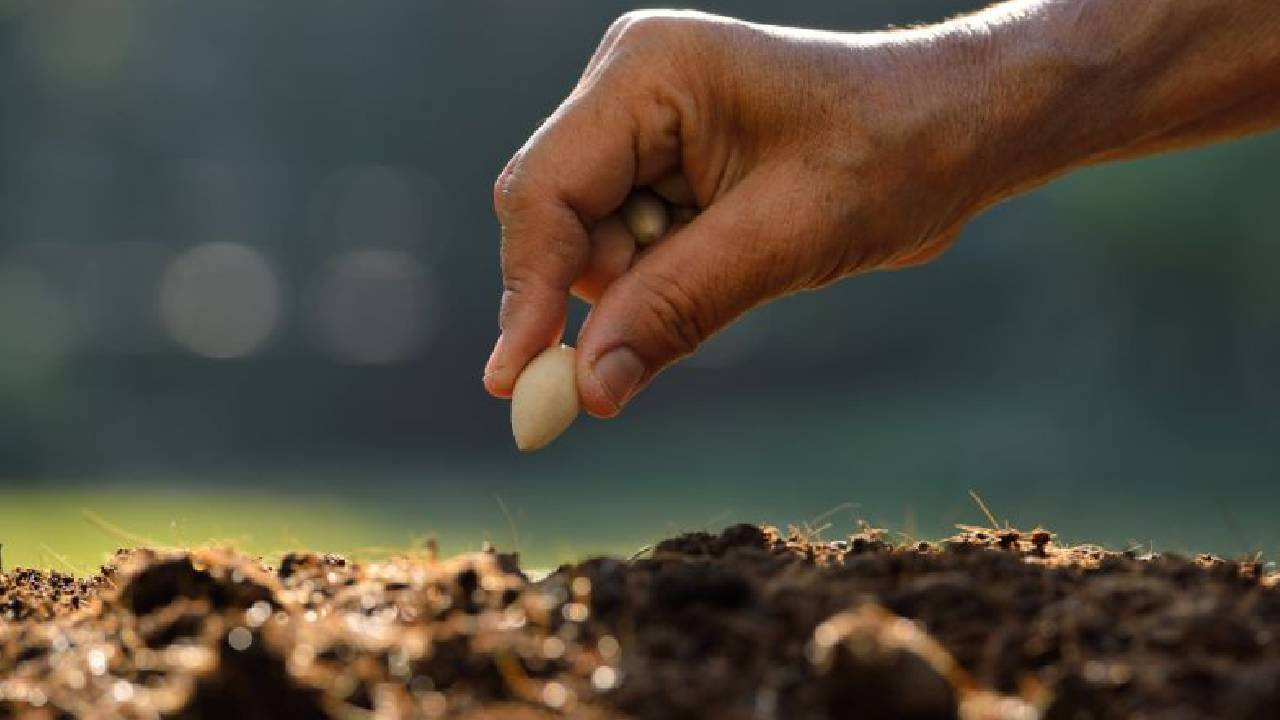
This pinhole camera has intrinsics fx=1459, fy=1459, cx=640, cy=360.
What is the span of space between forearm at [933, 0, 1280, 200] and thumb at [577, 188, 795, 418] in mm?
466

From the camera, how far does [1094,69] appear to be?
2756mm

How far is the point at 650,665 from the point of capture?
1597 millimetres

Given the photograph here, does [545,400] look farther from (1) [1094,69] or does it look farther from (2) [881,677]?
(2) [881,677]

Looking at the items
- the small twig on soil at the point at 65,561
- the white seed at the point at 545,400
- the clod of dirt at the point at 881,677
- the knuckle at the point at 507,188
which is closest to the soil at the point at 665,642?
the clod of dirt at the point at 881,677

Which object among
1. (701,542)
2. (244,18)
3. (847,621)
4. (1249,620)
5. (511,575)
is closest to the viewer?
(847,621)

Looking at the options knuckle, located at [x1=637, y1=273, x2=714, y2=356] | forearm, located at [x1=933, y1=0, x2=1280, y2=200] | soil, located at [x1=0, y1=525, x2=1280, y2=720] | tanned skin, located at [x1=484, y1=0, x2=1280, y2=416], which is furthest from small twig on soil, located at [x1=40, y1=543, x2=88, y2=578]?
forearm, located at [x1=933, y1=0, x2=1280, y2=200]

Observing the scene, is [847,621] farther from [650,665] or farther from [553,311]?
[553,311]

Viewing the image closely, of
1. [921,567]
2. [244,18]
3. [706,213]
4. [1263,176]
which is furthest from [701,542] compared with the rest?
[244,18]

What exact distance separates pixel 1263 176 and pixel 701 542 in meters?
17.0

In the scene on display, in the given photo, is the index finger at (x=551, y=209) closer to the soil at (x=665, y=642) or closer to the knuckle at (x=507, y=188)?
the knuckle at (x=507, y=188)

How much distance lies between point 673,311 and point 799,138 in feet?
1.30

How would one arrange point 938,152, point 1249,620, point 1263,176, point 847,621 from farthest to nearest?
point 1263,176 → point 938,152 → point 1249,620 → point 847,621

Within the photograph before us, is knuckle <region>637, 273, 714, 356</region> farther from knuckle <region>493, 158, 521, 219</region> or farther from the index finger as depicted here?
knuckle <region>493, 158, 521, 219</region>

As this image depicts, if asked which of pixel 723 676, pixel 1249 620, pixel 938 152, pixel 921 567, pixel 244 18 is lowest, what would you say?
pixel 723 676
